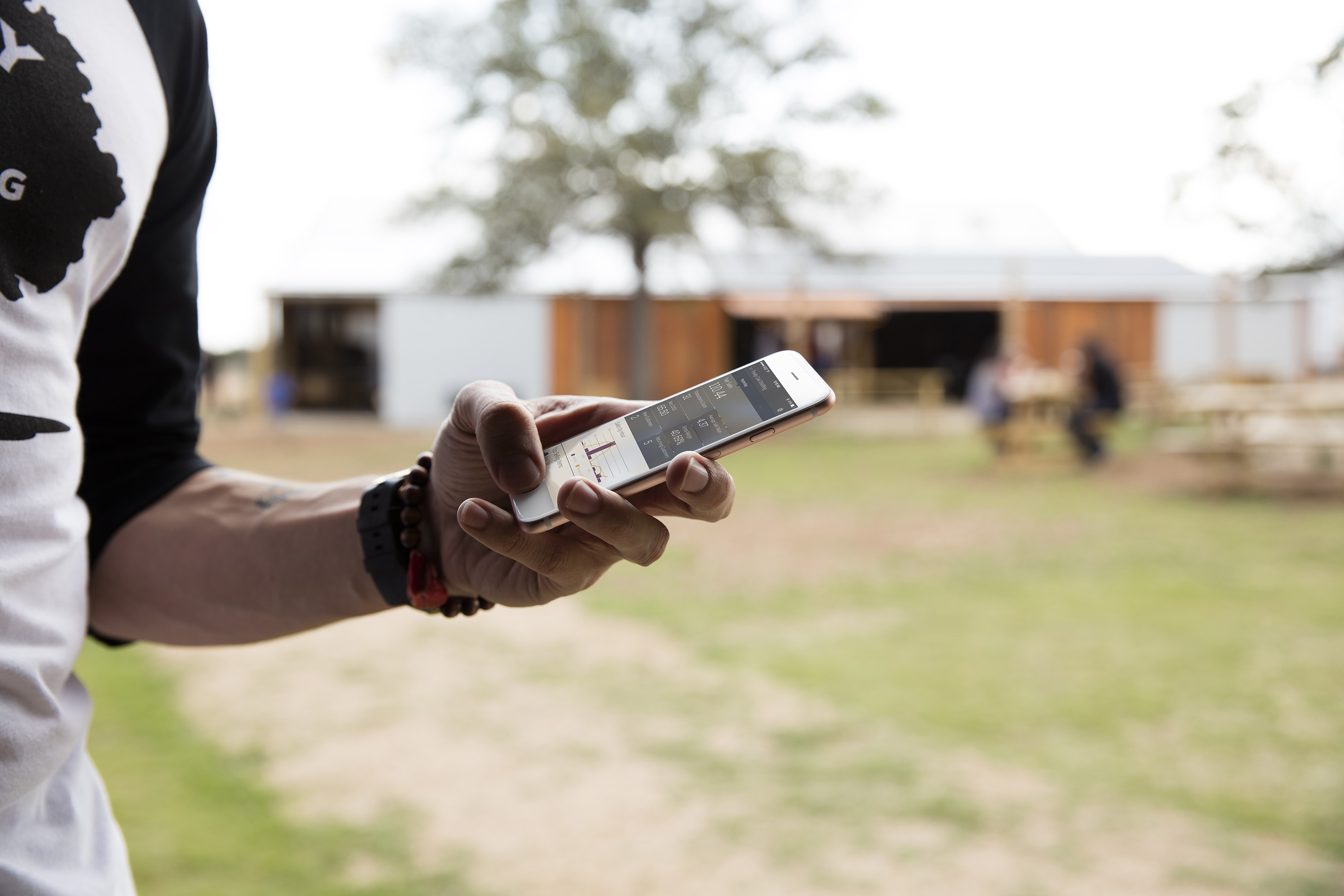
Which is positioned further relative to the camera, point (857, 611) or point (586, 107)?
point (586, 107)

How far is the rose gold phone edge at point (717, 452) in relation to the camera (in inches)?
36.7

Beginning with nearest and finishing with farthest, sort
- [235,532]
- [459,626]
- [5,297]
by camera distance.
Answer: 1. [5,297]
2. [235,532]
3. [459,626]

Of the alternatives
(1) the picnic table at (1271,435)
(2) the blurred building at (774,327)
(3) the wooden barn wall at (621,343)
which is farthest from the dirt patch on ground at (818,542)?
(3) the wooden barn wall at (621,343)

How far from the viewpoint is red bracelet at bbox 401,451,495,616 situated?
1.07 m

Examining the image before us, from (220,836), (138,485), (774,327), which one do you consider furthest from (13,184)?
(774,327)

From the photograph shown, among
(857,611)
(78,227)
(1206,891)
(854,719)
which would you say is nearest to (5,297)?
(78,227)

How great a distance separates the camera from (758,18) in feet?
58.4

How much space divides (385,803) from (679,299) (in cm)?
1697

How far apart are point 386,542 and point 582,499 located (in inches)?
13.0

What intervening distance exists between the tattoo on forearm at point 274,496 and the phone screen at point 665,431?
357mm

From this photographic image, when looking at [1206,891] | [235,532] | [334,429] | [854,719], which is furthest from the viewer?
[334,429]

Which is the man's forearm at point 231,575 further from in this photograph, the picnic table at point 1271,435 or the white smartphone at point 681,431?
the picnic table at point 1271,435

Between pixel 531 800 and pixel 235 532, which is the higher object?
pixel 235 532

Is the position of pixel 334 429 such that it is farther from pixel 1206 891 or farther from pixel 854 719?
pixel 1206 891
